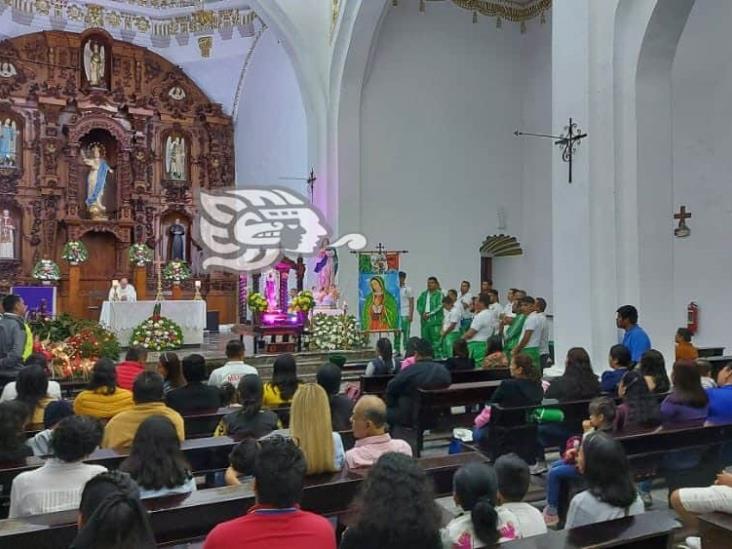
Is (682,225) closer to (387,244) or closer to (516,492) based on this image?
(387,244)

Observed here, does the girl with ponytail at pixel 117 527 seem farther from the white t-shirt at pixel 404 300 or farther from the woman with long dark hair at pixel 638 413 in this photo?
the white t-shirt at pixel 404 300

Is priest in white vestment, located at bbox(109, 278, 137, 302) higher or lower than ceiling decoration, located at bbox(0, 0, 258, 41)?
lower

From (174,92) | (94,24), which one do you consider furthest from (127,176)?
(94,24)

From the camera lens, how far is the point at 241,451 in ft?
10.5

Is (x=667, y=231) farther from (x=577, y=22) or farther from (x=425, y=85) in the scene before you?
(x=425, y=85)

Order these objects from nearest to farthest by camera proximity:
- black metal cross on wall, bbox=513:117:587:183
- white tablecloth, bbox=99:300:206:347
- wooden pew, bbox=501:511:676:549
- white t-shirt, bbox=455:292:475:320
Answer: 1. wooden pew, bbox=501:511:676:549
2. black metal cross on wall, bbox=513:117:587:183
3. white t-shirt, bbox=455:292:475:320
4. white tablecloth, bbox=99:300:206:347

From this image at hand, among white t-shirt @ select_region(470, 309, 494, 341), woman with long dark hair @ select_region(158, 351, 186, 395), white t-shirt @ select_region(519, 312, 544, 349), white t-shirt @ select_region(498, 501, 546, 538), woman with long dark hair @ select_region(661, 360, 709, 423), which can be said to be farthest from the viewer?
white t-shirt @ select_region(470, 309, 494, 341)

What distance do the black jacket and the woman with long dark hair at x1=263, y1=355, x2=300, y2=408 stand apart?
924mm

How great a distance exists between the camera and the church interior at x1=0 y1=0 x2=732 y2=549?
3.08 metres

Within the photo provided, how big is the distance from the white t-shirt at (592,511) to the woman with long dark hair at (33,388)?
3.17 metres

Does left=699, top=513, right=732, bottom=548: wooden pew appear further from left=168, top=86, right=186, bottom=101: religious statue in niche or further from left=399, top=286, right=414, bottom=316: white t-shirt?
left=168, top=86, right=186, bottom=101: religious statue in niche

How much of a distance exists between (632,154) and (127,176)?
41.5 feet

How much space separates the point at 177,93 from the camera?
17.0 m

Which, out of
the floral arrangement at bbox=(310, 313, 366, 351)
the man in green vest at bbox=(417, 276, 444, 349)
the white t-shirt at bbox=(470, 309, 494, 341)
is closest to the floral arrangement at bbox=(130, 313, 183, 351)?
the floral arrangement at bbox=(310, 313, 366, 351)
